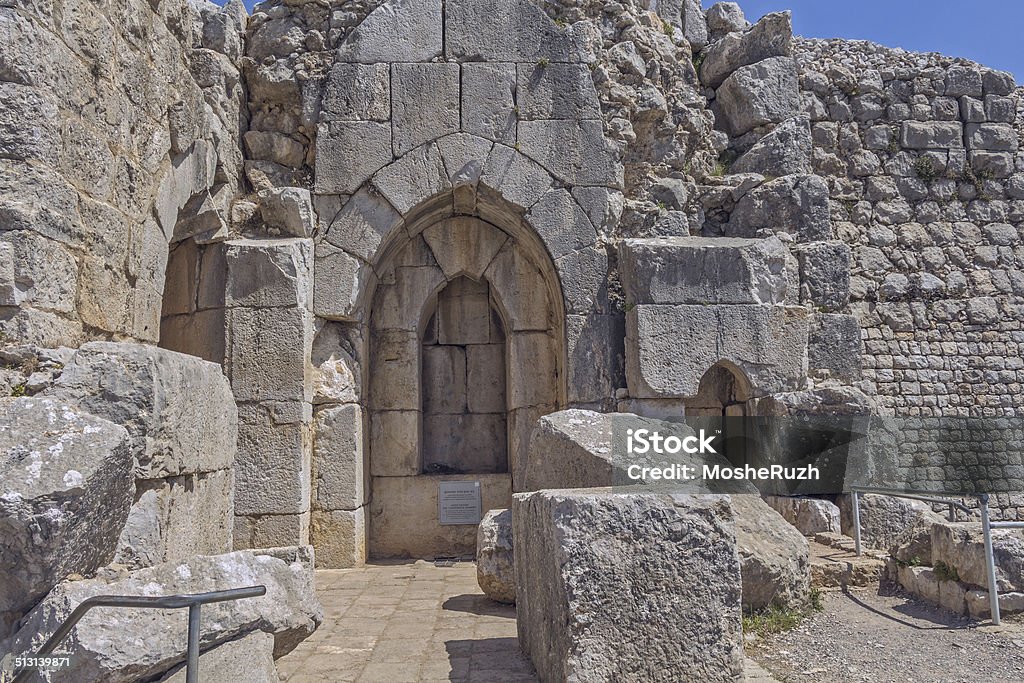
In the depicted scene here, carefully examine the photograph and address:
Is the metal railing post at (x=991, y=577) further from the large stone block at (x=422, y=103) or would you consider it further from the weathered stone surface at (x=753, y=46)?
the large stone block at (x=422, y=103)

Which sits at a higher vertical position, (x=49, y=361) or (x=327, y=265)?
(x=327, y=265)

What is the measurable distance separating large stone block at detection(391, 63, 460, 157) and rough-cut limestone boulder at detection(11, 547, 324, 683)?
17.0ft

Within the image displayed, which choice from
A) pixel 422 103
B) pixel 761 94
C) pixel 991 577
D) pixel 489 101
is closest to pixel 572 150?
pixel 489 101

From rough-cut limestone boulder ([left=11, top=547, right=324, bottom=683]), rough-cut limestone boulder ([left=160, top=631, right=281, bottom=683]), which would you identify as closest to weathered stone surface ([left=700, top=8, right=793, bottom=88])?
rough-cut limestone boulder ([left=11, top=547, right=324, bottom=683])

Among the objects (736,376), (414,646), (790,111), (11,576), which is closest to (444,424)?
(736,376)

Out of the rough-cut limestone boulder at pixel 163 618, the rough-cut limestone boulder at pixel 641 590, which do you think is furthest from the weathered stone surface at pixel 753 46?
the rough-cut limestone boulder at pixel 163 618

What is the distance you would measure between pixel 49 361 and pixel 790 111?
24.1 ft

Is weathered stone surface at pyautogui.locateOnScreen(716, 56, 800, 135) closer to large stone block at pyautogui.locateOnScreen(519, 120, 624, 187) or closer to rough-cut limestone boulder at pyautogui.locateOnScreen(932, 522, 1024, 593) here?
large stone block at pyautogui.locateOnScreen(519, 120, 624, 187)

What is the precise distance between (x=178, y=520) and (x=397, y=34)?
560 centimetres

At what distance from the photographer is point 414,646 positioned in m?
4.65

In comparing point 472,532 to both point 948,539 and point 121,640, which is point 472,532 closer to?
point 948,539

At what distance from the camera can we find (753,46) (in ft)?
28.1

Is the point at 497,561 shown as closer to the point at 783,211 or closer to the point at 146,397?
the point at 146,397

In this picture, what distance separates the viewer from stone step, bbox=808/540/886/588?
5.84 metres
